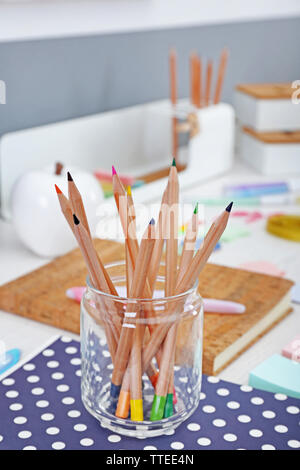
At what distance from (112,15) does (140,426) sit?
960mm

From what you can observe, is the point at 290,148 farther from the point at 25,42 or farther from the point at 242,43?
the point at 25,42

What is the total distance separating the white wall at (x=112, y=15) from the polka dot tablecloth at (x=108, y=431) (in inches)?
26.7

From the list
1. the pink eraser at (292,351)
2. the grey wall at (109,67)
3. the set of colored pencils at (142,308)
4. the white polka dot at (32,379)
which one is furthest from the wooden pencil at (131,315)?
the grey wall at (109,67)

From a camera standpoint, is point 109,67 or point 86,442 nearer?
point 86,442

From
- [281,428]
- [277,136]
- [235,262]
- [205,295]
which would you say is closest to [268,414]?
[281,428]

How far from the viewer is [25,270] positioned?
0.91m

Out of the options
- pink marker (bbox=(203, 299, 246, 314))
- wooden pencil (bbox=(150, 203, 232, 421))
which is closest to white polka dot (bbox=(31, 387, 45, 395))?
wooden pencil (bbox=(150, 203, 232, 421))

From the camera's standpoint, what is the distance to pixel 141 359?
1.79 ft

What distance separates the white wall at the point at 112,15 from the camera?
1114 mm

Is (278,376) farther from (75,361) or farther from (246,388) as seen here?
(75,361)

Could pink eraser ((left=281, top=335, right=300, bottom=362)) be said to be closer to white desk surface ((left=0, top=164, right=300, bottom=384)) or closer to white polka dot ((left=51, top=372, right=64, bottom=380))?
white desk surface ((left=0, top=164, right=300, bottom=384))
